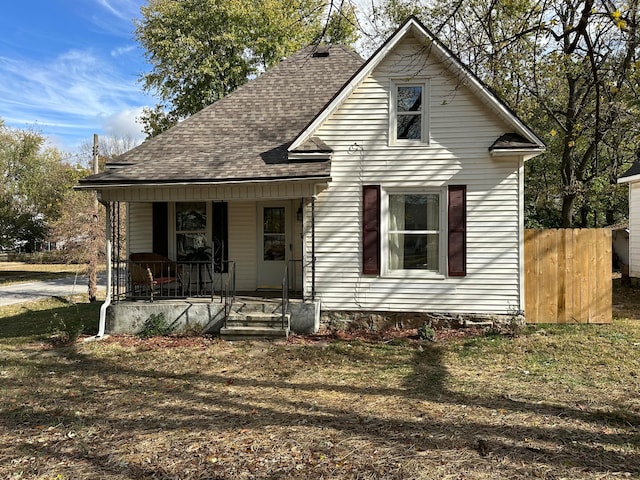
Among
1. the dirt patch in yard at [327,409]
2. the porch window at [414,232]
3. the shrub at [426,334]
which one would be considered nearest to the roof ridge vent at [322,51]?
the porch window at [414,232]

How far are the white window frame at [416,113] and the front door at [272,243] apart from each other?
10.1 feet

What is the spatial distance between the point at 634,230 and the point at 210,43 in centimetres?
2062

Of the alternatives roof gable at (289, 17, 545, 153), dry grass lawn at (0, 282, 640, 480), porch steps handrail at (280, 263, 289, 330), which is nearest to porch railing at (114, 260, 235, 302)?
porch steps handrail at (280, 263, 289, 330)

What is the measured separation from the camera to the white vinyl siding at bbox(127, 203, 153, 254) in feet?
35.7

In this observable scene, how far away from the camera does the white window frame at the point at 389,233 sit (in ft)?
30.3

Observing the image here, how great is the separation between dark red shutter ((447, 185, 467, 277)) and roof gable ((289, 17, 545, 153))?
3.89 ft

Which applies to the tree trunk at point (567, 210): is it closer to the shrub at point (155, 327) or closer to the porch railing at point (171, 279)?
the porch railing at point (171, 279)

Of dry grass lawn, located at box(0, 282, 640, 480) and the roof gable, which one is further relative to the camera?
the roof gable

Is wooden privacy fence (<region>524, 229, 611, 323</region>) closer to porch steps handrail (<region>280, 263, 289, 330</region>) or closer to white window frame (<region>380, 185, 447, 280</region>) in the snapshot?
white window frame (<region>380, 185, 447, 280</region>)

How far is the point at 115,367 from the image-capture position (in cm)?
713

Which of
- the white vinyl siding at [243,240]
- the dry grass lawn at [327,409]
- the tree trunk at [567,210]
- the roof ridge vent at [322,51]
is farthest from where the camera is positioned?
the tree trunk at [567,210]

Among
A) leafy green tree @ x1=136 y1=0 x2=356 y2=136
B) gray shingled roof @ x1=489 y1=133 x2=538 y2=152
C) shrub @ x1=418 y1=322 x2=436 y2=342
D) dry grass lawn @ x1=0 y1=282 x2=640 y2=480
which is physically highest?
leafy green tree @ x1=136 y1=0 x2=356 y2=136

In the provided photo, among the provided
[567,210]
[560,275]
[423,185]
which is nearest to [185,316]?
[423,185]

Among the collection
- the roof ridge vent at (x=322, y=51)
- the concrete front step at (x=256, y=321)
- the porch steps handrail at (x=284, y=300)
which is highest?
the roof ridge vent at (x=322, y=51)
